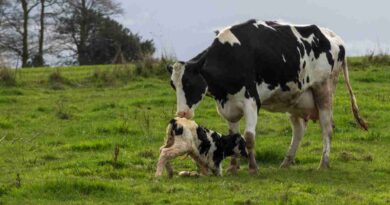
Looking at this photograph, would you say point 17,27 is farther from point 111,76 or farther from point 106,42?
point 111,76

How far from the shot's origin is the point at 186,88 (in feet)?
42.4

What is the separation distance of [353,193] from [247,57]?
10.8ft

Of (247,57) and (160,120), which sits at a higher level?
(247,57)

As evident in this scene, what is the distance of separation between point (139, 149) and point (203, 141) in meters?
3.35

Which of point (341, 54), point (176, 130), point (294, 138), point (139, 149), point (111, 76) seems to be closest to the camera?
point (176, 130)

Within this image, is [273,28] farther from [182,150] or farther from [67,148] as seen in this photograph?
[67,148]

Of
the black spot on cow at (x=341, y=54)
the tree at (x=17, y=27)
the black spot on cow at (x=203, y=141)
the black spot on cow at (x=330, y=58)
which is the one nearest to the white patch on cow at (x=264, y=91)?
the black spot on cow at (x=203, y=141)

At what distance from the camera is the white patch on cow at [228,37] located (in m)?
13.7

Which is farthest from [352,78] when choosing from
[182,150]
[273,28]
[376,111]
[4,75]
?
[182,150]

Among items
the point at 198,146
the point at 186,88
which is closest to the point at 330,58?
the point at 186,88

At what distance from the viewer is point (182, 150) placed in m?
12.6

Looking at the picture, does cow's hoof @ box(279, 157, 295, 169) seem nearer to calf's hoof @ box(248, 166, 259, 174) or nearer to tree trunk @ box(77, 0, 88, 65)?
calf's hoof @ box(248, 166, 259, 174)

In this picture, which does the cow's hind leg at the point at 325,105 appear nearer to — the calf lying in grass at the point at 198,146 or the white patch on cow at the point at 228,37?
the white patch on cow at the point at 228,37

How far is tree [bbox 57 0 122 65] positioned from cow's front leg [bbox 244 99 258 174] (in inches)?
1658
